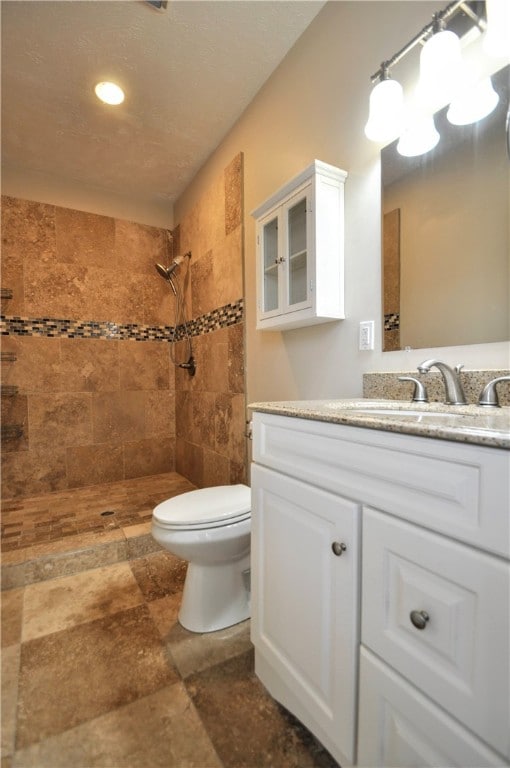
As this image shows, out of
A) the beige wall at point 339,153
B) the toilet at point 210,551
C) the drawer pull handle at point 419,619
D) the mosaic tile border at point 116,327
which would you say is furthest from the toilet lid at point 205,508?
the mosaic tile border at point 116,327

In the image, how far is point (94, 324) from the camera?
2664 millimetres

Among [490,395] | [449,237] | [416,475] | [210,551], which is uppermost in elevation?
[449,237]

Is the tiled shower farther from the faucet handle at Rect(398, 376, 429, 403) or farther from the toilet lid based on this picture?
the faucet handle at Rect(398, 376, 429, 403)

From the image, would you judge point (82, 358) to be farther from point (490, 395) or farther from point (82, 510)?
point (490, 395)

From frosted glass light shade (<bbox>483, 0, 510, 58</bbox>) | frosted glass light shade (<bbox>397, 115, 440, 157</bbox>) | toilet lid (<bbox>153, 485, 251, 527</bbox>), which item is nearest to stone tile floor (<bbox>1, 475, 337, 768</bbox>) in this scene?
toilet lid (<bbox>153, 485, 251, 527</bbox>)

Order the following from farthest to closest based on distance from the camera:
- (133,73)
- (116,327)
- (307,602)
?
(116,327)
(133,73)
(307,602)

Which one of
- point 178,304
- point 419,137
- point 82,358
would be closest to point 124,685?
point 419,137

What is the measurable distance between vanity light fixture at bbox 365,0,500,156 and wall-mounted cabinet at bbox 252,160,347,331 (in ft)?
0.79

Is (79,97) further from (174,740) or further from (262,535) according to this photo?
(174,740)

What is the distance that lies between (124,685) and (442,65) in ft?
6.46

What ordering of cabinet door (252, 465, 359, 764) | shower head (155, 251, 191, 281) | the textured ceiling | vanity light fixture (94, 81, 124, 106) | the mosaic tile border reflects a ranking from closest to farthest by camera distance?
cabinet door (252, 465, 359, 764), the textured ceiling, vanity light fixture (94, 81, 124, 106), the mosaic tile border, shower head (155, 251, 191, 281)

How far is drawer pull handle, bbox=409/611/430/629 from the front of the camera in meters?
0.53

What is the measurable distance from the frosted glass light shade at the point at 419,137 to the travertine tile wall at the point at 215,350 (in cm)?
107

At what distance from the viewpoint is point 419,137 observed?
3.37ft
